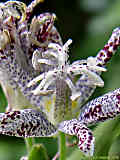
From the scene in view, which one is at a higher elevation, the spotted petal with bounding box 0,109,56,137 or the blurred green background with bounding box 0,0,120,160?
the blurred green background with bounding box 0,0,120,160

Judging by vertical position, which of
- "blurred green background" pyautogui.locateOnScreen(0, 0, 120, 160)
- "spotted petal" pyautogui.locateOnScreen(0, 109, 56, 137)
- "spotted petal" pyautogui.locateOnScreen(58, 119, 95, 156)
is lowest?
"spotted petal" pyautogui.locateOnScreen(58, 119, 95, 156)

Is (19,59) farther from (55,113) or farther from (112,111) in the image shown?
(112,111)

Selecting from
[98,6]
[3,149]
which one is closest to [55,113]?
[3,149]

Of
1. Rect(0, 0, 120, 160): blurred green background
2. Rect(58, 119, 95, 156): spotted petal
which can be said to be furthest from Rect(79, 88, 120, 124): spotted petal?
Rect(0, 0, 120, 160): blurred green background

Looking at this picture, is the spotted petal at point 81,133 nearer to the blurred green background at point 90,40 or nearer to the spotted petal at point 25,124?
the spotted petal at point 25,124

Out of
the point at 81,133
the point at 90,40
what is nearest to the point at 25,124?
the point at 81,133

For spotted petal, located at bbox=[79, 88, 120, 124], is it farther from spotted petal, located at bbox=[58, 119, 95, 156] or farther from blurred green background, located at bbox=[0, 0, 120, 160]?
blurred green background, located at bbox=[0, 0, 120, 160]

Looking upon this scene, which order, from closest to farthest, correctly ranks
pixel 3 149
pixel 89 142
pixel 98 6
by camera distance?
pixel 89 142, pixel 3 149, pixel 98 6
